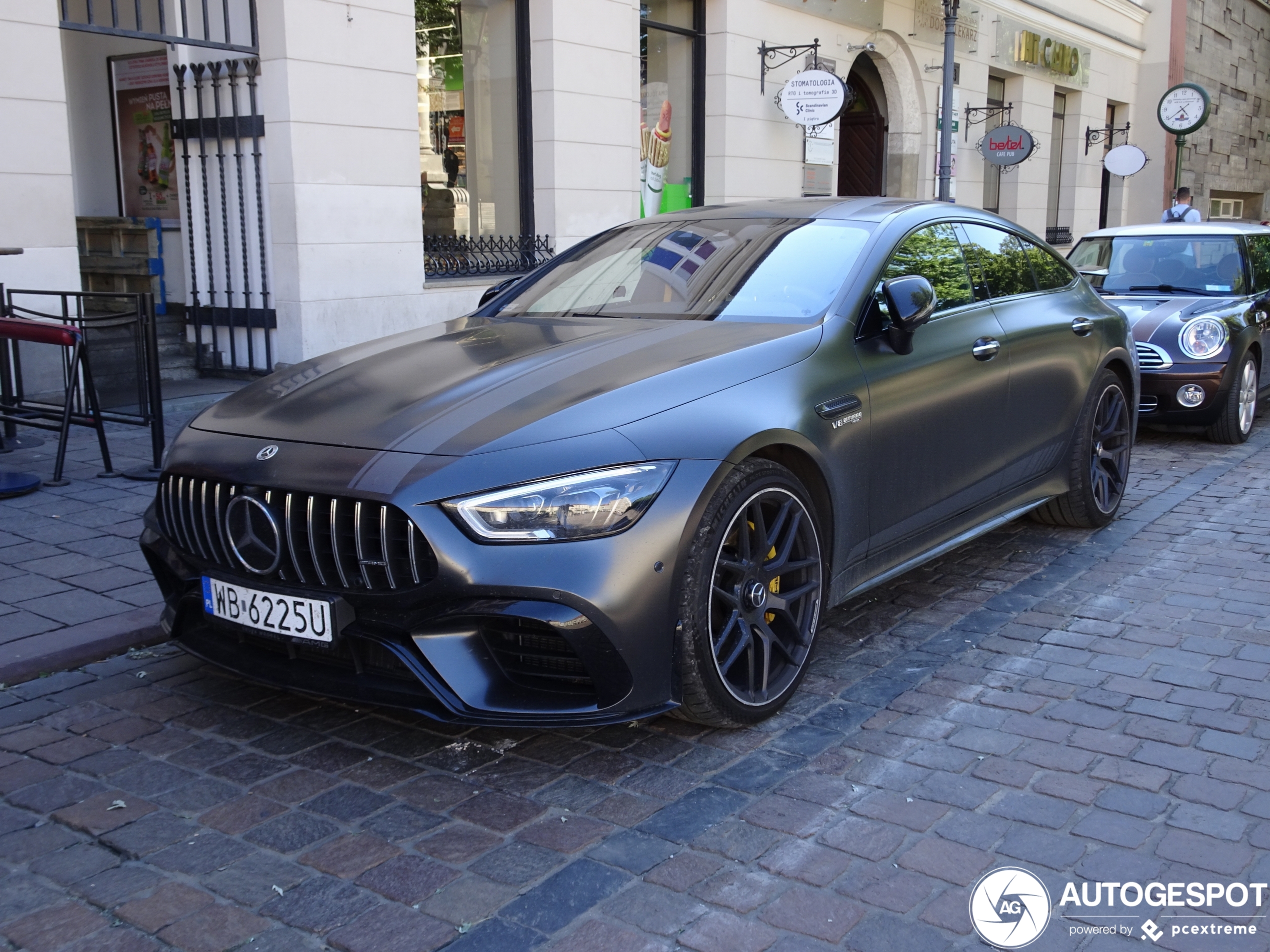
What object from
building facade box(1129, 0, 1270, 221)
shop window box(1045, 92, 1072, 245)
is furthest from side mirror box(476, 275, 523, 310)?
building facade box(1129, 0, 1270, 221)

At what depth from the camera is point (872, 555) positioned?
162 inches

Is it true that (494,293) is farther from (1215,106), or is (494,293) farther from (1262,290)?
(1215,106)

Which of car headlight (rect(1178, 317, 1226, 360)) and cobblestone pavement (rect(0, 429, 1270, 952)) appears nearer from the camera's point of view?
cobblestone pavement (rect(0, 429, 1270, 952))

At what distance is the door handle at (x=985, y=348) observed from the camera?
464cm

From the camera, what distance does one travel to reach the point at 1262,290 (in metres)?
9.05

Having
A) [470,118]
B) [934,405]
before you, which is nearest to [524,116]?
[470,118]

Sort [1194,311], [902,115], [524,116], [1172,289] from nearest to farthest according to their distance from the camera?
[1194,311] → [1172,289] → [524,116] → [902,115]

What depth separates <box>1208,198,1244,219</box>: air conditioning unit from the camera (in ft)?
102

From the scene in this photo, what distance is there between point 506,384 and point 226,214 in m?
7.00

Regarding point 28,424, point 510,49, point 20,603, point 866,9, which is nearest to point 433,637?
point 20,603

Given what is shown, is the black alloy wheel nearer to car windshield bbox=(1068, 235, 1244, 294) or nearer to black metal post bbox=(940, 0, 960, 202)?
car windshield bbox=(1068, 235, 1244, 294)

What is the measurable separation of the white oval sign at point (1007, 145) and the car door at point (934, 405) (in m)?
14.1

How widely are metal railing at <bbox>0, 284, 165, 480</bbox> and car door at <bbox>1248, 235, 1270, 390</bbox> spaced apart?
726cm

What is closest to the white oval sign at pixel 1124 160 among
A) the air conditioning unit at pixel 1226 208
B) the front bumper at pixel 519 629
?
the air conditioning unit at pixel 1226 208
